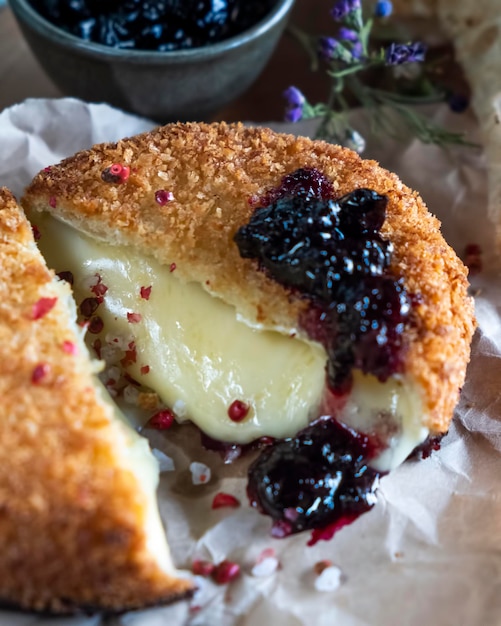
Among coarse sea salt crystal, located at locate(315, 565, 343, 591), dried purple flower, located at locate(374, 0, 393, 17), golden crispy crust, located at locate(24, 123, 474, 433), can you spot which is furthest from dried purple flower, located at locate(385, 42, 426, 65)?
coarse sea salt crystal, located at locate(315, 565, 343, 591)

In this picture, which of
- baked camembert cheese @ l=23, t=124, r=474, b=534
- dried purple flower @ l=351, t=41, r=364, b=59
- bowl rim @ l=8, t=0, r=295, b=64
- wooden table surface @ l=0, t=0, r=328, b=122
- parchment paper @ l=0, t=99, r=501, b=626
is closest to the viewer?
parchment paper @ l=0, t=99, r=501, b=626

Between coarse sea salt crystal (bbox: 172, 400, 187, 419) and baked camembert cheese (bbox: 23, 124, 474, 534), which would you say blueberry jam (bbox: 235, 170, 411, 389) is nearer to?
baked camembert cheese (bbox: 23, 124, 474, 534)

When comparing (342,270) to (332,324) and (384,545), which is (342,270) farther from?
(384,545)

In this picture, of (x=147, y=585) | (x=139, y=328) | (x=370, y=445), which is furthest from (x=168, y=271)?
(x=147, y=585)

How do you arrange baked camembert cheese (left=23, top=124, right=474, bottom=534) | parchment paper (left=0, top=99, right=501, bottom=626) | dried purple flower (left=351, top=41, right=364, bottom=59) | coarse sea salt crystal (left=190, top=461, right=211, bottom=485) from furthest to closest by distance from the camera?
dried purple flower (left=351, top=41, right=364, bottom=59) → coarse sea salt crystal (left=190, top=461, right=211, bottom=485) → baked camembert cheese (left=23, top=124, right=474, bottom=534) → parchment paper (left=0, top=99, right=501, bottom=626)

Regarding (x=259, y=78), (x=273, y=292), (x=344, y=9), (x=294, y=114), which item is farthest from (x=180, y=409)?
(x=259, y=78)

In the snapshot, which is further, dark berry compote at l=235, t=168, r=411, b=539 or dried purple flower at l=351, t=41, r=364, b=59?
dried purple flower at l=351, t=41, r=364, b=59

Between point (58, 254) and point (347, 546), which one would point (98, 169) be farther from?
point (347, 546)
